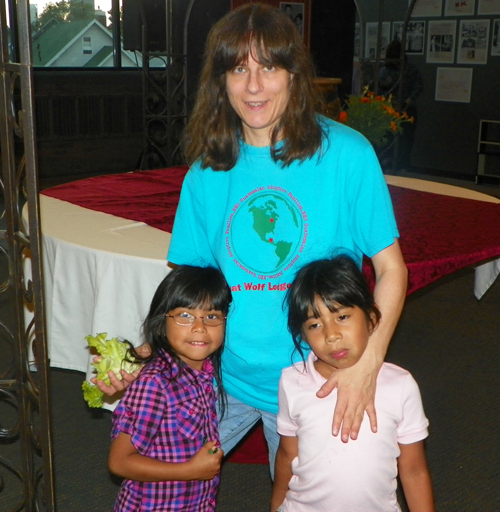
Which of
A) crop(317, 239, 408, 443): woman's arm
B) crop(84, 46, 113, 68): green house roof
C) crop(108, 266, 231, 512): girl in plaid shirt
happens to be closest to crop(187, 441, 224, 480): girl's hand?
crop(108, 266, 231, 512): girl in plaid shirt

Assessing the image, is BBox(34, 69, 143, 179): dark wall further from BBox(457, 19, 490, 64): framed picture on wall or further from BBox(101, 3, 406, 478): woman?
BBox(101, 3, 406, 478): woman

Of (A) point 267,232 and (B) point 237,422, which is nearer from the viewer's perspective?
(A) point 267,232

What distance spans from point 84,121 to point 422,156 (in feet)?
14.2

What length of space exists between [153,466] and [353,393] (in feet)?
1.49

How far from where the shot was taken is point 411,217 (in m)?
3.14

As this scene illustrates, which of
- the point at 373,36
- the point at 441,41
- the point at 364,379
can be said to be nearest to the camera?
the point at 364,379

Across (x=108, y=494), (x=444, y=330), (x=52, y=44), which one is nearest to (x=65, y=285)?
(x=108, y=494)

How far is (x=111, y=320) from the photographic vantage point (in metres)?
2.61

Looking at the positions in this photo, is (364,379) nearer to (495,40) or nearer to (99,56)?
(495,40)

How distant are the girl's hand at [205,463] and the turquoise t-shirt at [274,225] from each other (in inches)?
7.4

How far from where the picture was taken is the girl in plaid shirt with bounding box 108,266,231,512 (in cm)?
154

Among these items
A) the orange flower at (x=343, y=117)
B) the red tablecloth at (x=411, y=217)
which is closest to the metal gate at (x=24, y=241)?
the red tablecloth at (x=411, y=217)

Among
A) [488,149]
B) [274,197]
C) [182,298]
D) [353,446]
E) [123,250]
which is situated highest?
[274,197]

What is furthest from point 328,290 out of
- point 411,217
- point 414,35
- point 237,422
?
point 414,35
